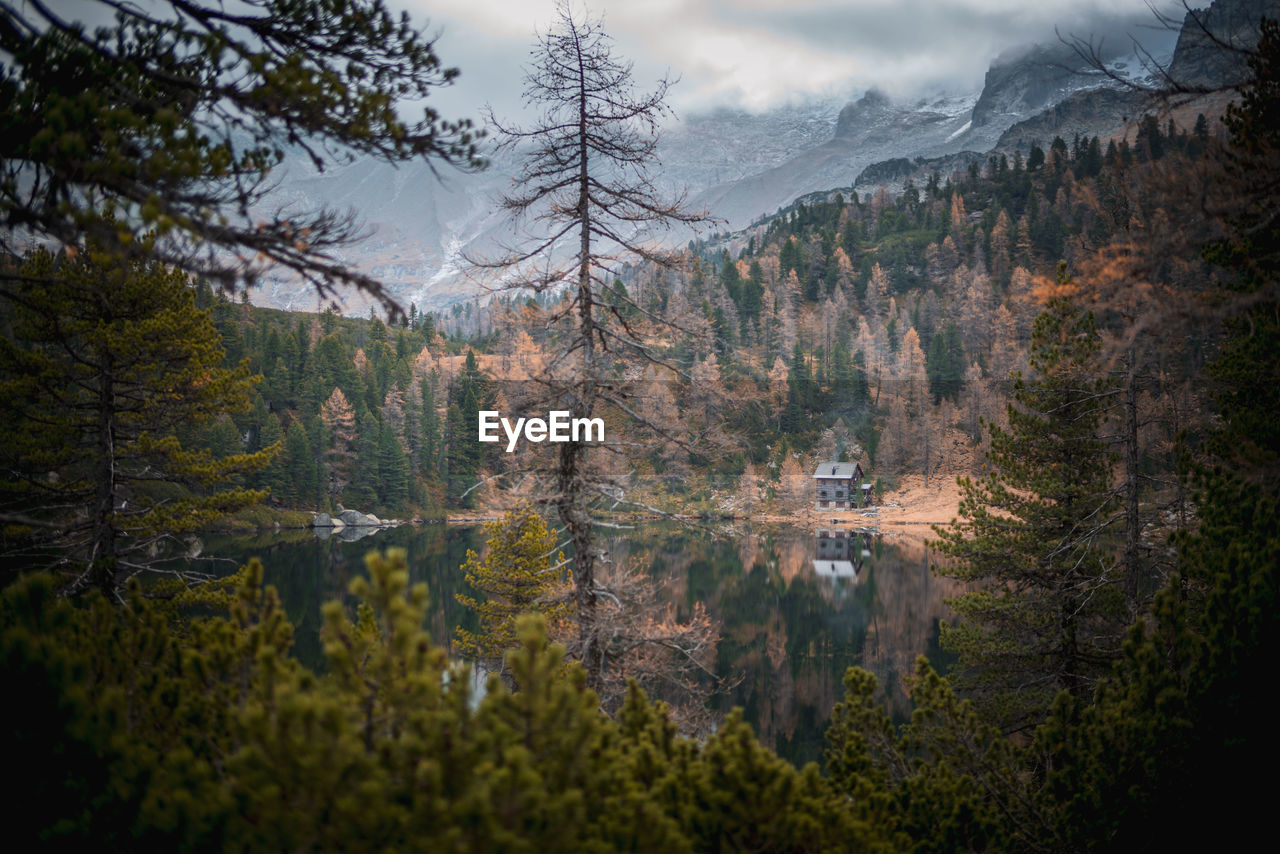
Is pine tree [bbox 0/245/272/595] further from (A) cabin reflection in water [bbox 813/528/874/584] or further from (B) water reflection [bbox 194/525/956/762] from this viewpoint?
(A) cabin reflection in water [bbox 813/528/874/584]

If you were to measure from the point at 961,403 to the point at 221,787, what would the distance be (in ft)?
303

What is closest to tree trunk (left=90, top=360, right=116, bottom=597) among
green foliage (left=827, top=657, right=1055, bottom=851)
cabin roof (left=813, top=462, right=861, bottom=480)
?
green foliage (left=827, top=657, right=1055, bottom=851)

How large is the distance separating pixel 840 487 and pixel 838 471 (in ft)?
5.79

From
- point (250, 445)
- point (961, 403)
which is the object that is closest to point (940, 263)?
point (961, 403)

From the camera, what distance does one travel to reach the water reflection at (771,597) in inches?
1022

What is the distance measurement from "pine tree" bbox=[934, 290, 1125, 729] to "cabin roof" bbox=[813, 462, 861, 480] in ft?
208

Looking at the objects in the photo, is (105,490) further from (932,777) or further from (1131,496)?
(1131,496)

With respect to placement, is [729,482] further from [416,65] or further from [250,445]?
[416,65]

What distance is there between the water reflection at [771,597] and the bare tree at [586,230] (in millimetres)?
2148

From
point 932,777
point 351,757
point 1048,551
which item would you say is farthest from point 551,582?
point 351,757

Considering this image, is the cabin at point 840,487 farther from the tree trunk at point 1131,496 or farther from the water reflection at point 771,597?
the tree trunk at point 1131,496

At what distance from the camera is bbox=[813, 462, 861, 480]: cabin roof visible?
245 ft

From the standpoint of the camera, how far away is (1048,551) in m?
12.0

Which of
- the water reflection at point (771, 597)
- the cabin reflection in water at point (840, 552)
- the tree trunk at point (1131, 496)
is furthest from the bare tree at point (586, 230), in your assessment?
the cabin reflection in water at point (840, 552)
